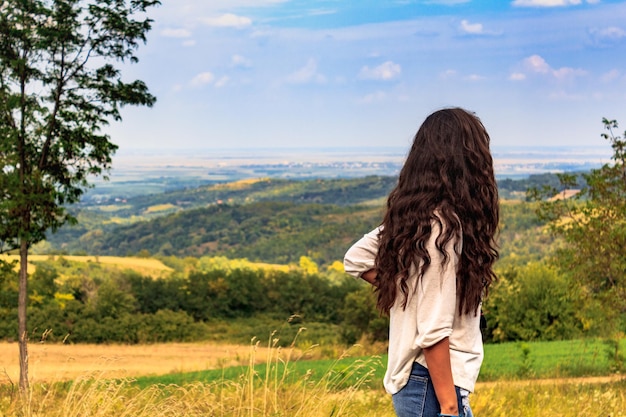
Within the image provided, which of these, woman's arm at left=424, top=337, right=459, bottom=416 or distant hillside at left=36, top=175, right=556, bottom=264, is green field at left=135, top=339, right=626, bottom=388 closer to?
woman's arm at left=424, top=337, right=459, bottom=416

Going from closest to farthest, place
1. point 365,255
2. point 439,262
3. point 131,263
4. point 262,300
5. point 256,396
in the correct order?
point 439,262 → point 365,255 → point 256,396 → point 262,300 → point 131,263

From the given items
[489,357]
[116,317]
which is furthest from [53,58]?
[116,317]

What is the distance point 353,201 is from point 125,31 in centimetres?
13463

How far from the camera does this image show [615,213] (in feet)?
36.9

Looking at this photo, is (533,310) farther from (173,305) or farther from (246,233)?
(246,233)

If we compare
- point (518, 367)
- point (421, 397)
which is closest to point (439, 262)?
point (421, 397)

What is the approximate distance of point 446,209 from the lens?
2609mm

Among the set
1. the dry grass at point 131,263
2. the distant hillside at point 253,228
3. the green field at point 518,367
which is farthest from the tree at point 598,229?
the distant hillside at point 253,228

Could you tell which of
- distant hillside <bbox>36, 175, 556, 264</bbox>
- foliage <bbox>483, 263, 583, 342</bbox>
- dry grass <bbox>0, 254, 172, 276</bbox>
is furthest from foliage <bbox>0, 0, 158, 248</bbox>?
distant hillside <bbox>36, 175, 556, 264</bbox>

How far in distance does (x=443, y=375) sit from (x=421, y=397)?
0.14m

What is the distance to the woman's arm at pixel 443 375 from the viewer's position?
2551 millimetres

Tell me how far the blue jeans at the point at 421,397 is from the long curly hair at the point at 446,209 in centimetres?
26

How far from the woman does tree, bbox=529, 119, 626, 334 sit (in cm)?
882

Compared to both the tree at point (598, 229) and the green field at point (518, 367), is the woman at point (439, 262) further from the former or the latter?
the tree at point (598, 229)
